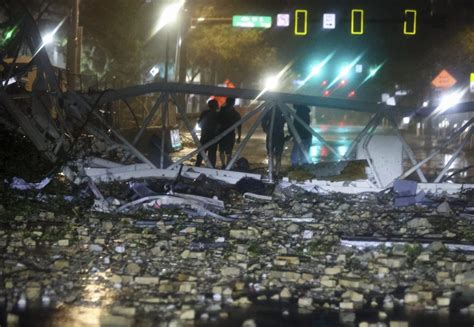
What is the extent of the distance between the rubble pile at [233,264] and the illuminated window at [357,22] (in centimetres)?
2312

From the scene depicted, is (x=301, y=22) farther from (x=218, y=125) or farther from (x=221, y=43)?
(x=218, y=125)

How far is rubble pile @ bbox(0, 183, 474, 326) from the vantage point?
674 cm

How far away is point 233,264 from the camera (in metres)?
8.29

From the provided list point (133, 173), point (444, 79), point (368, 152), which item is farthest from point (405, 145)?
point (444, 79)

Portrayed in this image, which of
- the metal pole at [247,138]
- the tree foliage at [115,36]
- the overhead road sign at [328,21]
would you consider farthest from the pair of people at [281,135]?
the tree foliage at [115,36]

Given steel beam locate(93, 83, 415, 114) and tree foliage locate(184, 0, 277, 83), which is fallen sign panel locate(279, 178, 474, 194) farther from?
tree foliage locate(184, 0, 277, 83)

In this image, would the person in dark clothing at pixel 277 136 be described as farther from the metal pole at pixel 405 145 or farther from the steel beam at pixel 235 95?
the metal pole at pixel 405 145

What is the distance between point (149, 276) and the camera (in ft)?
25.0

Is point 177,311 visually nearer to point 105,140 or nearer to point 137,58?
point 105,140

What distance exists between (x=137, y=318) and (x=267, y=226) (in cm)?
448

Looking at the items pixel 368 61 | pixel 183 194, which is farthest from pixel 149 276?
pixel 368 61

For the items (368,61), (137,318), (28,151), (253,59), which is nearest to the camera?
(137,318)

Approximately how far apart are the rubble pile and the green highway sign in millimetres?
25605

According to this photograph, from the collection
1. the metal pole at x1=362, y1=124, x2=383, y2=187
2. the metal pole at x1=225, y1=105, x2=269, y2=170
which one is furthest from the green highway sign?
the metal pole at x1=362, y1=124, x2=383, y2=187
